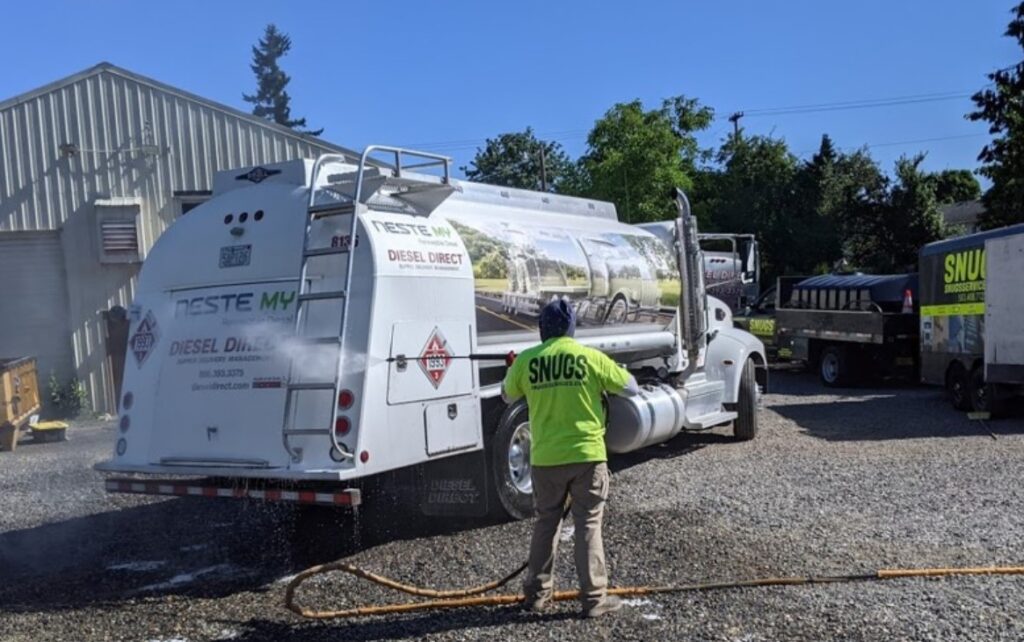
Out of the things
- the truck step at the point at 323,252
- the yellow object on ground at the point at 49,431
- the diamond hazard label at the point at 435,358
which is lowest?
the yellow object on ground at the point at 49,431

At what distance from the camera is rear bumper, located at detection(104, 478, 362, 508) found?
633cm

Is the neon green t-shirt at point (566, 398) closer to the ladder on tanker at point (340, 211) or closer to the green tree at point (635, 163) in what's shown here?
the ladder on tanker at point (340, 211)

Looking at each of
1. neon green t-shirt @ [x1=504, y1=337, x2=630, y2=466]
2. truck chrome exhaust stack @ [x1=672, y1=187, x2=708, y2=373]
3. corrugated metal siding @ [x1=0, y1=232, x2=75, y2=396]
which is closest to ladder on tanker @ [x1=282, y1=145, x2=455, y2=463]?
neon green t-shirt @ [x1=504, y1=337, x2=630, y2=466]

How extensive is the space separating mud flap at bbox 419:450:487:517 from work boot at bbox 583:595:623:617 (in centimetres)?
203

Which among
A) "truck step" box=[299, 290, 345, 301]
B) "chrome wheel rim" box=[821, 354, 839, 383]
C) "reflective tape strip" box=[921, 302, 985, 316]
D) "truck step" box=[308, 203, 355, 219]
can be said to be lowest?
"chrome wheel rim" box=[821, 354, 839, 383]

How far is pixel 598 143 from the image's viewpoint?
31.2m

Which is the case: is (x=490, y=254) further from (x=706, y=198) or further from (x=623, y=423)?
(x=706, y=198)

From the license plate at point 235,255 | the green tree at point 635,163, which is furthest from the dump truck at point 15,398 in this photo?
the green tree at point 635,163

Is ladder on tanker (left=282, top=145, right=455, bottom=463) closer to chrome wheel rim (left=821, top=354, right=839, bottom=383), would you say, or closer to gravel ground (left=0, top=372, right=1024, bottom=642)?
gravel ground (left=0, top=372, right=1024, bottom=642)

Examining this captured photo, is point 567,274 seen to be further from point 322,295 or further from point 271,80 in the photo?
point 271,80

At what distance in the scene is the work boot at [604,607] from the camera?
5.52m

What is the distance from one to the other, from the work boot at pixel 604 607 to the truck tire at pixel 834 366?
14.8m

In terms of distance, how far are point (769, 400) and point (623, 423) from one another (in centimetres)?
875

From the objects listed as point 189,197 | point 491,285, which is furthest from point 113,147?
point 491,285
